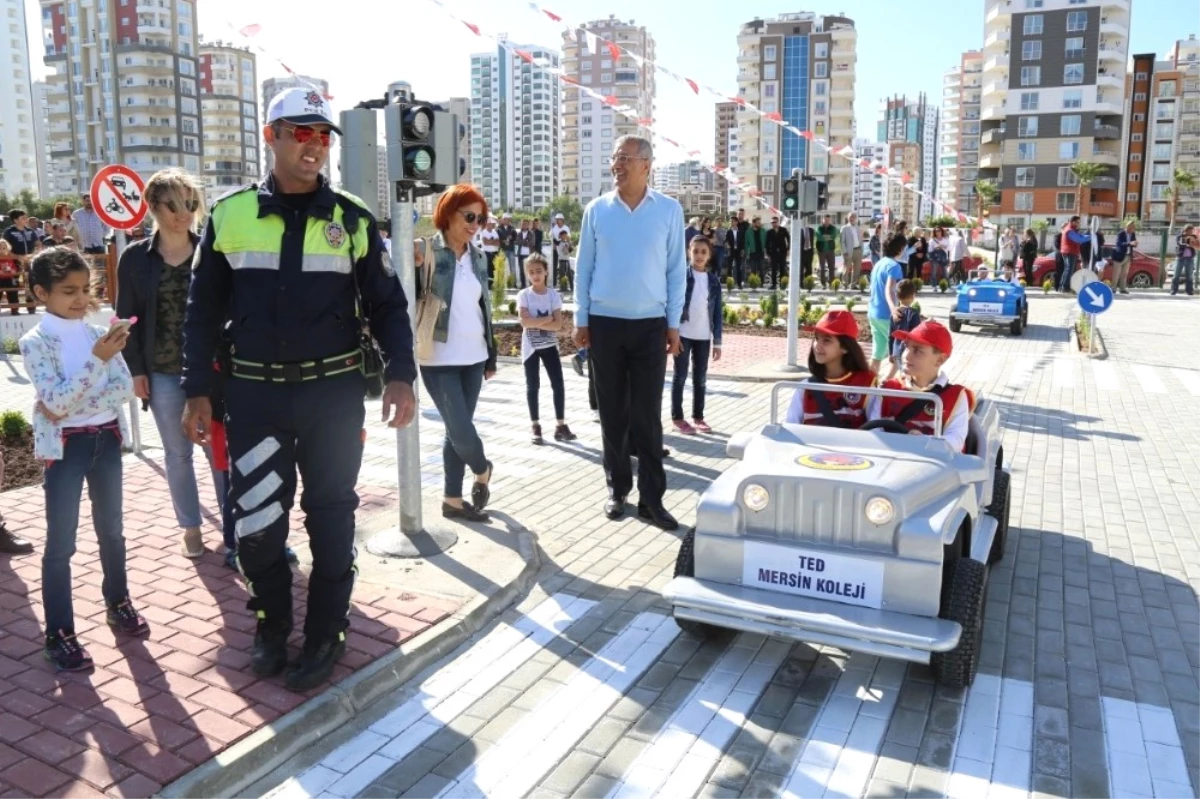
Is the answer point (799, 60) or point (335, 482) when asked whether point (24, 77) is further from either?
point (335, 482)

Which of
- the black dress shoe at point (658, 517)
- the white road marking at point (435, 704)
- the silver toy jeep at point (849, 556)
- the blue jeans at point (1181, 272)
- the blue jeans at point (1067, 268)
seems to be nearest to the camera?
the white road marking at point (435, 704)

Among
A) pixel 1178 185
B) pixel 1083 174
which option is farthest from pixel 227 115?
pixel 1178 185

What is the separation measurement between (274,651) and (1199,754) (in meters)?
3.53

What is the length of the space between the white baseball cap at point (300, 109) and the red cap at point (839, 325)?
282cm

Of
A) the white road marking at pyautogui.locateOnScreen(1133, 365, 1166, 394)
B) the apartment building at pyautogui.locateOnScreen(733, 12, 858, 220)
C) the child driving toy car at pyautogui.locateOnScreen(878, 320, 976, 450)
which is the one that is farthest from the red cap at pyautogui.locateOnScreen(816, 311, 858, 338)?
the apartment building at pyautogui.locateOnScreen(733, 12, 858, 220)

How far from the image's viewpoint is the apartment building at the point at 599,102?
136500mm

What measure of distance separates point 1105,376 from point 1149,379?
0.53 meters

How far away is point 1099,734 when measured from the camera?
370 cm

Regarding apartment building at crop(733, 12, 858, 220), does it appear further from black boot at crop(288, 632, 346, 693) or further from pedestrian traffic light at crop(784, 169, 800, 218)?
black boot at crop(288, 632, 346, 693)

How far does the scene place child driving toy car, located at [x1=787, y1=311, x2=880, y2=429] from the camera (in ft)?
16.8

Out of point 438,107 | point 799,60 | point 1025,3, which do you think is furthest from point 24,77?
point 438,107

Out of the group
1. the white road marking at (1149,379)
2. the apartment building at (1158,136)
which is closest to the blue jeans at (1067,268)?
the white road marking at (1149,379)

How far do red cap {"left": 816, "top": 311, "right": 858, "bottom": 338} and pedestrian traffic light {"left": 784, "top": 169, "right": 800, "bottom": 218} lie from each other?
26.0ft

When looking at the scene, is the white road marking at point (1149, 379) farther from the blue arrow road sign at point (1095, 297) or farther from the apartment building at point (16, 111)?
the apartment building at point (16, 111)
